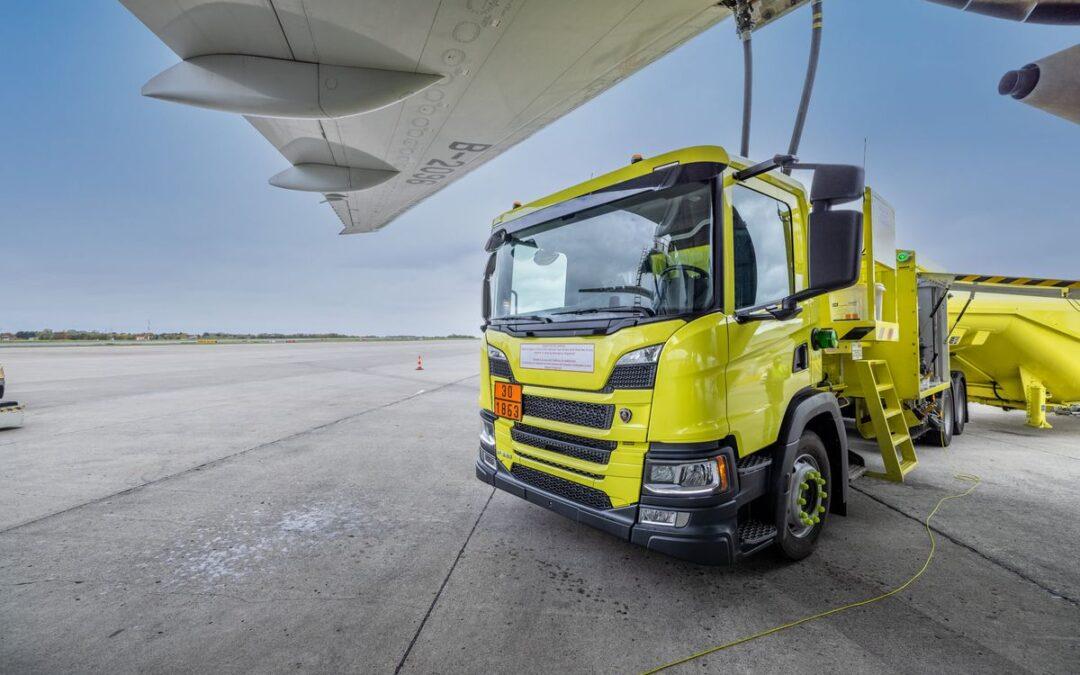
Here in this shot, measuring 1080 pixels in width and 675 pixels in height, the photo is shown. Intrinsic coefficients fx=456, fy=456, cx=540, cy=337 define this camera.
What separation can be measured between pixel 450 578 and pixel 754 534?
1.73 metres

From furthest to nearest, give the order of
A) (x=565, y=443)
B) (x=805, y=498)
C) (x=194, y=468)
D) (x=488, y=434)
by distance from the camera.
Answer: (x=194, y=468) → (x=488, y=434) → (x=805, y=498) → (x=565, y=443)

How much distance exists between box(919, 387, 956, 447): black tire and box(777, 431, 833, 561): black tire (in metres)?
3.69

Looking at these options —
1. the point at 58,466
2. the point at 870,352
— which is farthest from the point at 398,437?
the point at 870,352

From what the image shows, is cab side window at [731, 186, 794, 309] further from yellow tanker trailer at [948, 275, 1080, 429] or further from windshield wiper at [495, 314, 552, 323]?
yellow tanker trailer at [948, 275, 1080, 429]

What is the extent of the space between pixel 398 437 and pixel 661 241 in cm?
507

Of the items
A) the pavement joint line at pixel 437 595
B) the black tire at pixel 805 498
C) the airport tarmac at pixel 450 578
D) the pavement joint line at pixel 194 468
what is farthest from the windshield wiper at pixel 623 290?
the pavement joint line at pixel 194 468

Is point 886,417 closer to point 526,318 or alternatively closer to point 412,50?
point 526,318

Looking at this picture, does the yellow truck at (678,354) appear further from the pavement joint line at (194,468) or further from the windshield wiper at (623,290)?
the pavement joint line at (194,468)

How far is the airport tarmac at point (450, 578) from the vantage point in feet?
6.63

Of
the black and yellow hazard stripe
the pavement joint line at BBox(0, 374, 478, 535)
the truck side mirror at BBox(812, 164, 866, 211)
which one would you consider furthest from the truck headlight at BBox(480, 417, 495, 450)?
the black and yellow hazard stripe

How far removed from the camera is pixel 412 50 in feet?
12.4

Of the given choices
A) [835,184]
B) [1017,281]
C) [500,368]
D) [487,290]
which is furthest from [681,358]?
[1017,281]

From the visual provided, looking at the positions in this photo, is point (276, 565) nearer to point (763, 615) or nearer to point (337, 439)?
point (763, 615)

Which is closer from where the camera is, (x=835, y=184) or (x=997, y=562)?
(x=835, y=184)
